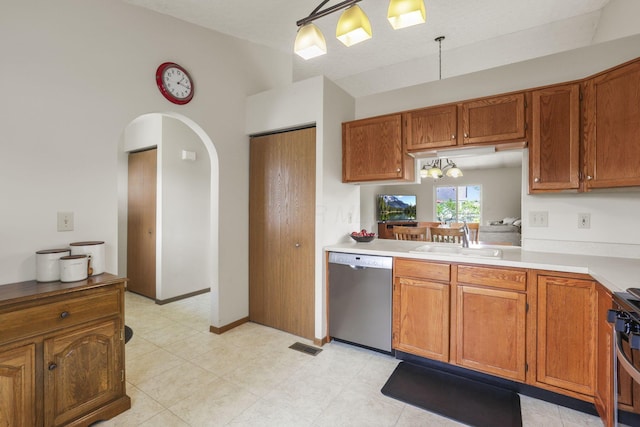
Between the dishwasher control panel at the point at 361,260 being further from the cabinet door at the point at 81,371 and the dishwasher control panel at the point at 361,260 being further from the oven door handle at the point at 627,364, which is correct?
the cabinet door at the point at 81,371

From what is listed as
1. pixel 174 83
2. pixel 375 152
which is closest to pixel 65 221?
pixel 174 83

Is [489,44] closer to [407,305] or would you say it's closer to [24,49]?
[407,305]

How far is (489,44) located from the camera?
10.2 feet

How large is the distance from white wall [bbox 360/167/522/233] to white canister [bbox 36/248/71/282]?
22.1ft

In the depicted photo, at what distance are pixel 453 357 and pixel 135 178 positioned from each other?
177 inches

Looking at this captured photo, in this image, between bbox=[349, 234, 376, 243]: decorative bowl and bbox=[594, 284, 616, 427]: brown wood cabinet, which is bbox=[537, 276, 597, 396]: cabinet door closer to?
bbox=[594, 284, 616, 427]: brown wood cabinet

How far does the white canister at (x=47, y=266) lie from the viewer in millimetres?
1729

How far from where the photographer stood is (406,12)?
175cm

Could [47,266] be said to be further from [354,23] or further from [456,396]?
[456,396]

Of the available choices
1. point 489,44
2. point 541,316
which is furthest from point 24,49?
point 489,44

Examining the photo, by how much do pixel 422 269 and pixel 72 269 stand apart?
2338 millimetres

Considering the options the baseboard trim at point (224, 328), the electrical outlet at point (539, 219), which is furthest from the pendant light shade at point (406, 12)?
the baseboard trim at point (224, 328)

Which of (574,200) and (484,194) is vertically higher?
(484,194)

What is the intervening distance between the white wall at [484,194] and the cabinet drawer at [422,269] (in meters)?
5.55
